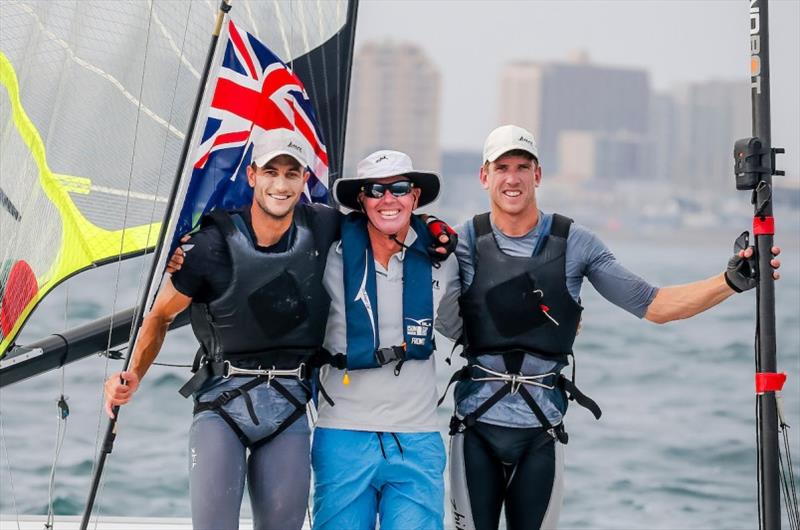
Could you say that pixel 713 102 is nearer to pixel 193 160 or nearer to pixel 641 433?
pixel 641 433

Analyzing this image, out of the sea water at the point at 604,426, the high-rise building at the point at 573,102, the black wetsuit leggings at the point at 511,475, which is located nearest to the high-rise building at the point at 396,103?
the high-rise building at the point at 573,102

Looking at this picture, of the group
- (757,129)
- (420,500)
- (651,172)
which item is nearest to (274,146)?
(420,500)

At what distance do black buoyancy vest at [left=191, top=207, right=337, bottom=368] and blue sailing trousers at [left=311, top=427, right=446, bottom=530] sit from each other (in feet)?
0.70

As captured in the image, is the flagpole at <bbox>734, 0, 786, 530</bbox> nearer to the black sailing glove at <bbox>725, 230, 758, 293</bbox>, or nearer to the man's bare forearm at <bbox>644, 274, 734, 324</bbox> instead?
the black sailing glove at <bbox>725, 230, 758, 293</bbox>

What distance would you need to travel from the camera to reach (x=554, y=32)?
46.1 meters

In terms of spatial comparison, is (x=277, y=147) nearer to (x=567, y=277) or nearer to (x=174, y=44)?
(x=567, y=277)

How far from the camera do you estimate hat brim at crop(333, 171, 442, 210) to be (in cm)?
269

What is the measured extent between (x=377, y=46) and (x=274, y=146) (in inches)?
Result: 1656

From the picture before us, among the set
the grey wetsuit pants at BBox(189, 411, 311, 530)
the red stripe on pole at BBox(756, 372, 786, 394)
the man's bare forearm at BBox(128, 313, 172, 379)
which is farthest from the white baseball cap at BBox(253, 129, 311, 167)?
the red stripe on pole at BBox(756, 372, 786, 394)

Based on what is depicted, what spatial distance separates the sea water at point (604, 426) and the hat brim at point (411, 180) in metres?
0.66

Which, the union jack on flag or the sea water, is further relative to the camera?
the sea water

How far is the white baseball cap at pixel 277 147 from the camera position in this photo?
260 centimetres

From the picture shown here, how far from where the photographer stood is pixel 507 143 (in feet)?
9.04

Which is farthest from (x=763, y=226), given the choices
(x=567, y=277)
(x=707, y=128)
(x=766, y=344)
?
(x=707, y=128)
